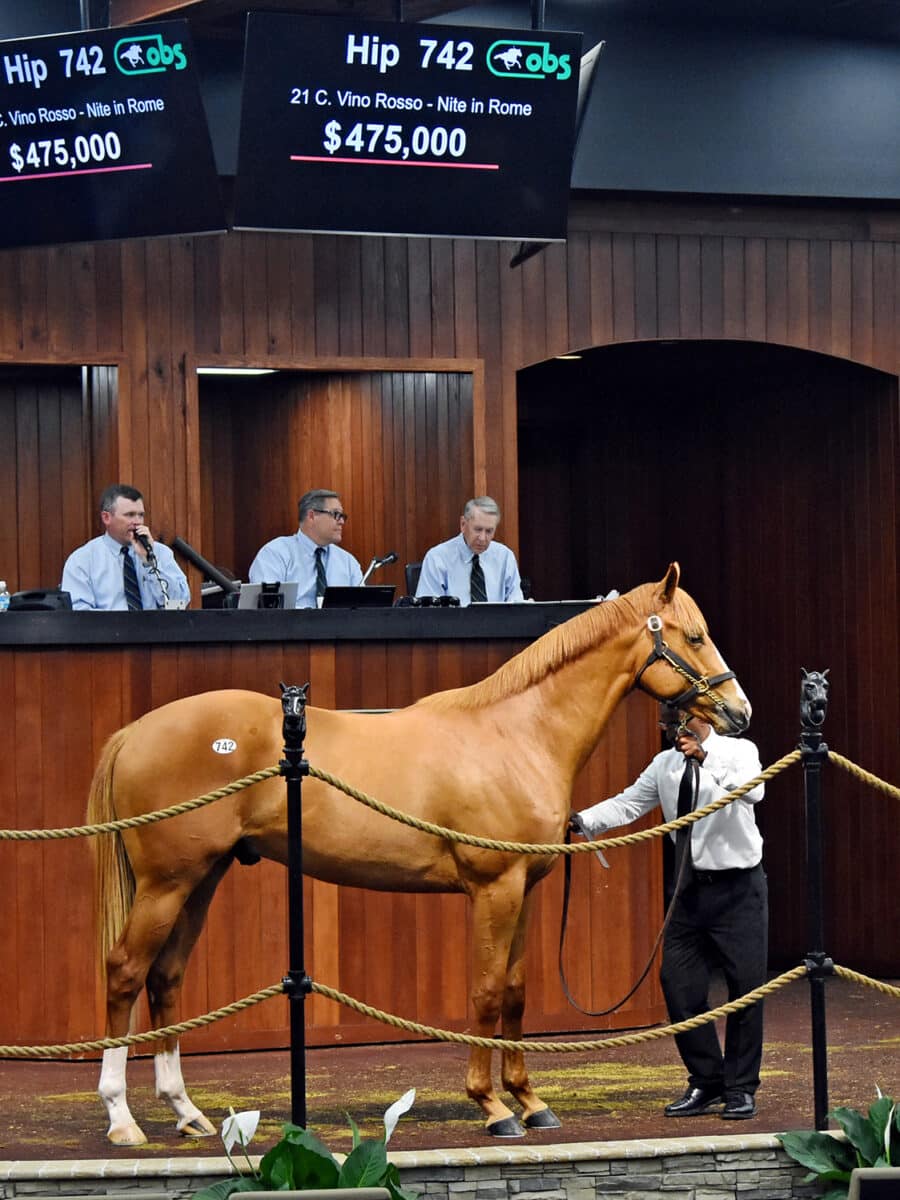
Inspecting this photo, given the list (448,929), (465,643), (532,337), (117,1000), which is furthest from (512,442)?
(117,1000)

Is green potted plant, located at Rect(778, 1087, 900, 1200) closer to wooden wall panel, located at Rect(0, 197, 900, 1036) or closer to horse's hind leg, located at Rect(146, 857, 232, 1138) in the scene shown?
horse's hind leg, located at Rect(146, 857, 232, 1138)

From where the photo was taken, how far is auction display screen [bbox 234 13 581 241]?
24.4 feet

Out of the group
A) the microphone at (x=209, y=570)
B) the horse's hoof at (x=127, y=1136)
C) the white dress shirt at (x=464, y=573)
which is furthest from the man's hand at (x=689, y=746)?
the white dress shirt at (x=464, y=573)

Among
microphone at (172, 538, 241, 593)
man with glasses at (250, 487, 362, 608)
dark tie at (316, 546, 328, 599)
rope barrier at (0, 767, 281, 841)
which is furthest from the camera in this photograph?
dark tie at (316, 546, 328, 599)

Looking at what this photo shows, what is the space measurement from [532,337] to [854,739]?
258cm

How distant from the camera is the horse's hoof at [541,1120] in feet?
17.0

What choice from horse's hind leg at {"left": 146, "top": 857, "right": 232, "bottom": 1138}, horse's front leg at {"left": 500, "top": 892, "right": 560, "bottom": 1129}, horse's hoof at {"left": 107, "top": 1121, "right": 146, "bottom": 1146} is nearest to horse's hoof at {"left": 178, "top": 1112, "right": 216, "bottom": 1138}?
horse's hind leg at {"left": 146, "top": 857, "right": 232, "bottom": 1138}

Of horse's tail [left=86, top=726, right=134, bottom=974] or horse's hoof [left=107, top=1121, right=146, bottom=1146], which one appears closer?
horse's hoof [left=107, top=1121, right=146, bottom=1146]

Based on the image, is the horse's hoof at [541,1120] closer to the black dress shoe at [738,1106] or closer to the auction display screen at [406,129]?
the black dress shoe at [738,1106]

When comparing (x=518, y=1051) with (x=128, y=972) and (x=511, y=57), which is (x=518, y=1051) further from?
(x=511, y=57)

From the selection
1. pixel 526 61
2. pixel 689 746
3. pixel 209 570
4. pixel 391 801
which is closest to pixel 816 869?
pixel 689 746

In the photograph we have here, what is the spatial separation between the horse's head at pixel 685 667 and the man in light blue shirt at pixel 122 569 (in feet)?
7.85

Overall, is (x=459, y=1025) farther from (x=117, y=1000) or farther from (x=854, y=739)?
(x=854, y=739)

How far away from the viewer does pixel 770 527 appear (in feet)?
33.2
